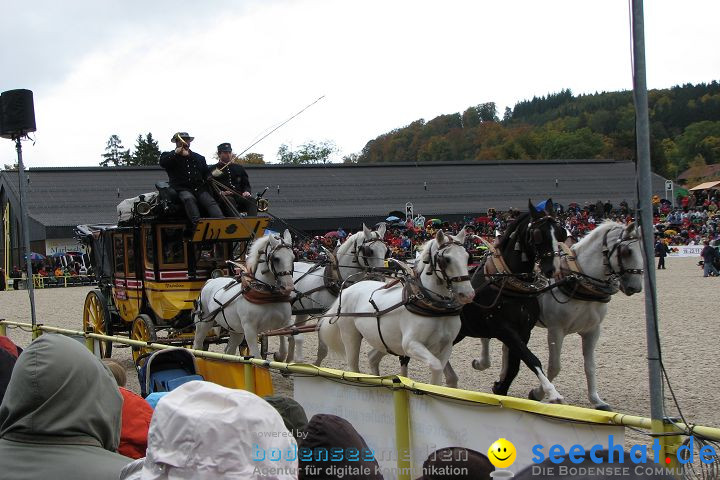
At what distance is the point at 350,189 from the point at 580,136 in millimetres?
44853

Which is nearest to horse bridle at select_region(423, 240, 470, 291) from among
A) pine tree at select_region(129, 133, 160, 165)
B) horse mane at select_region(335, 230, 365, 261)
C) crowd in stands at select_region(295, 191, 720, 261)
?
horse mane at select_region(335, 230, 365, 261)

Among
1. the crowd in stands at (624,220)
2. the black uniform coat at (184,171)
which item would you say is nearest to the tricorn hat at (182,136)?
the black uniform coat at (184,171)

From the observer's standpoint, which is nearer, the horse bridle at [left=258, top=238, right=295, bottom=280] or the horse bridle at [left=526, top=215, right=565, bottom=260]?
the horse bridle at [left=526, top=215, right=565, bottom=260]

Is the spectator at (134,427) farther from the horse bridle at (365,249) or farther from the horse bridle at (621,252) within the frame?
the horse bridle at (365,249)

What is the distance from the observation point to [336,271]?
12570mm

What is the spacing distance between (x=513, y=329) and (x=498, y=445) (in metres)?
4.61

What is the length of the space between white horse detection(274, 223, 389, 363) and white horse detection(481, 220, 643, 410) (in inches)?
152

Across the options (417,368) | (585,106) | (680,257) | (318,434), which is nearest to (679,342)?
(417,368)

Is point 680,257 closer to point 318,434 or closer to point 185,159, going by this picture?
point 185,159

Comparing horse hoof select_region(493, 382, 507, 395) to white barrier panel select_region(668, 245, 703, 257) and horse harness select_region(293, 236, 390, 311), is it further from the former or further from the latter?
white barrier panel select_region(668, 245, 703, 257)

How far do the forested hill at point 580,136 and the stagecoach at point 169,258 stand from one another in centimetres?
7933

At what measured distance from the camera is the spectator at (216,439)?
85.8 inches

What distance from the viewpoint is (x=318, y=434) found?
273 cm

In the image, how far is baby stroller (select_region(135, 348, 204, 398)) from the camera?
230 inches
